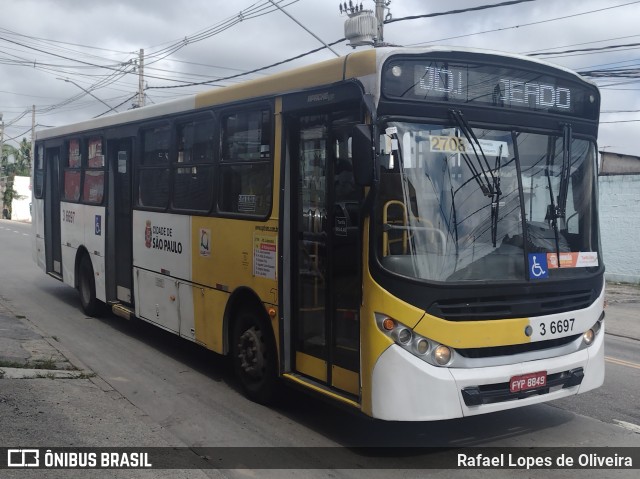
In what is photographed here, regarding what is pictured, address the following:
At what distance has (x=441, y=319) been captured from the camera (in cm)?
484

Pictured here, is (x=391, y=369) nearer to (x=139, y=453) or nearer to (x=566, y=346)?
(x=566, y=346)

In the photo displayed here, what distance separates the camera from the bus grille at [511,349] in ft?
16.2

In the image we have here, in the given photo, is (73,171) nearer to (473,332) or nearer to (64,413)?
(64,413)

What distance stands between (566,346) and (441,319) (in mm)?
1339

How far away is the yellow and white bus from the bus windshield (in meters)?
0.01

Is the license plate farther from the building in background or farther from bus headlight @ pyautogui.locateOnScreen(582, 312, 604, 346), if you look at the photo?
the building in background

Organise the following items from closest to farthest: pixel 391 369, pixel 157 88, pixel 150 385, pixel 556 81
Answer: pixel 391 369, pixel 556 81, pixel 150 385, pixel 157 88

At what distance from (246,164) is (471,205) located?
260cm

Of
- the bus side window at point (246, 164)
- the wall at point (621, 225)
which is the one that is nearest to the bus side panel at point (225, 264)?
the bus side window at point (246, 164)

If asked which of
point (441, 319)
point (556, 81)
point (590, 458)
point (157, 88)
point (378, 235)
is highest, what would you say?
point (157, 88)

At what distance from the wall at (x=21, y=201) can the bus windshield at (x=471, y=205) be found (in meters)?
65.0

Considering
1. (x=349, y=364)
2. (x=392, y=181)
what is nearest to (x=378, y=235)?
(x=392, y=181)

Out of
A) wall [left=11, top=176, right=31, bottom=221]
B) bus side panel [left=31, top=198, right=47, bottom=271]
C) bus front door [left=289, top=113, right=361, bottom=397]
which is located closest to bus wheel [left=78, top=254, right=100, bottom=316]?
bus side panel [left=31, top=198, right=47, bottom=271]

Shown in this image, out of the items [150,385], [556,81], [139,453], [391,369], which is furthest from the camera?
[150,385]
